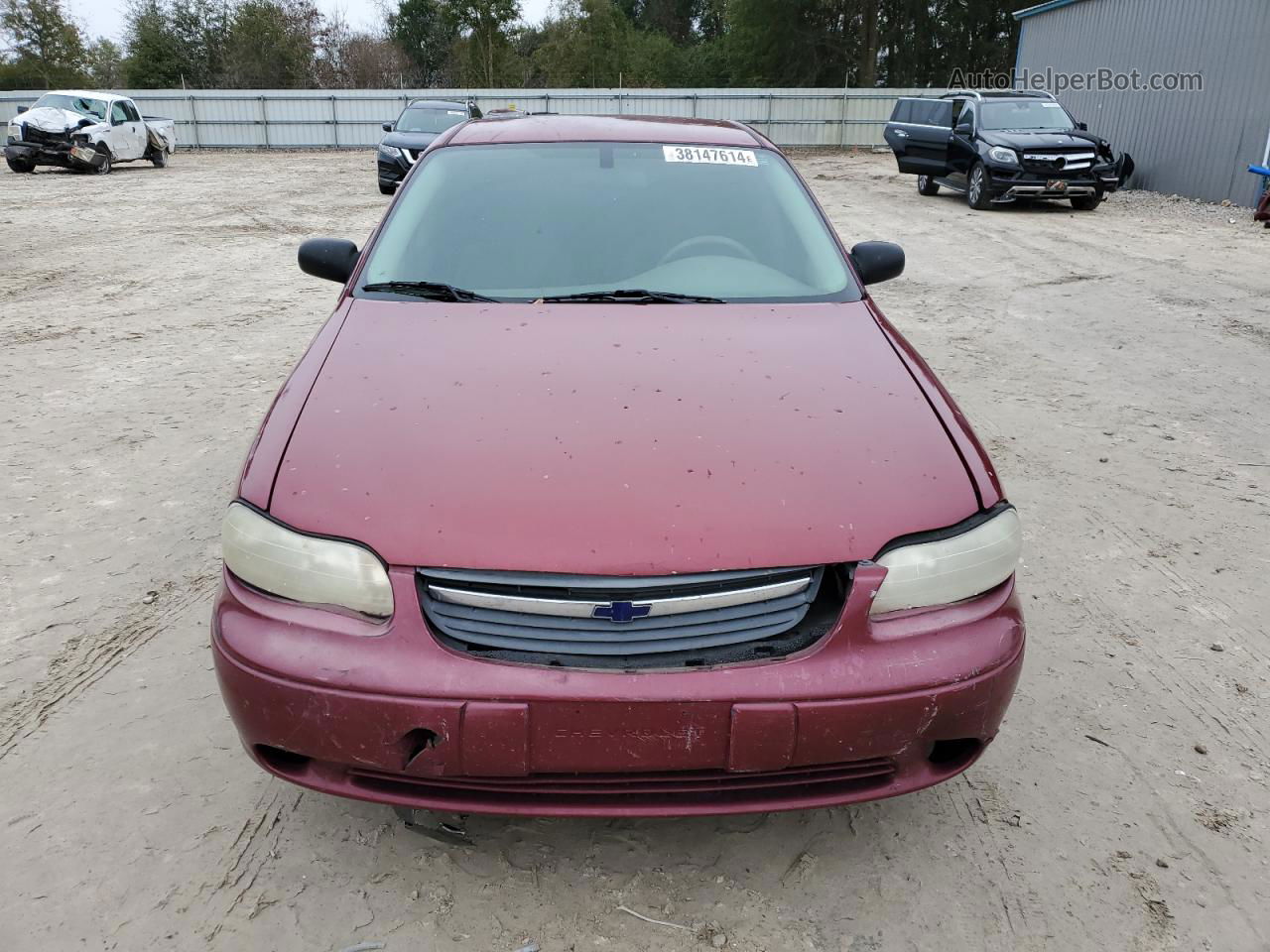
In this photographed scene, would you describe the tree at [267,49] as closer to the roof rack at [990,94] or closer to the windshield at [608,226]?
the roof rack at [990,94]

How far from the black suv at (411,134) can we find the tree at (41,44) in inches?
1223

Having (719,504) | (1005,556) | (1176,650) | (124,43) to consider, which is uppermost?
(124,43)

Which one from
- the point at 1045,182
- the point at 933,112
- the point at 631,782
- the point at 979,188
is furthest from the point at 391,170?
the point at 631,782

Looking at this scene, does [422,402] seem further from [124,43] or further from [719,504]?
[124,43]

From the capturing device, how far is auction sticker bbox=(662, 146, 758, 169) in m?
3.35

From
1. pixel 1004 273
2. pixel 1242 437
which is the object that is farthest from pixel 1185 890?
pixel 1004 273

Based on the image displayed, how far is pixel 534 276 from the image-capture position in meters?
2.93

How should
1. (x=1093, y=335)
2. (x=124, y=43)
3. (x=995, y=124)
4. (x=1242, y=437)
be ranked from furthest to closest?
(x=124, y=43) → (x=995, y=124) → (x=1093, y=335) → (x=1242, y=437)

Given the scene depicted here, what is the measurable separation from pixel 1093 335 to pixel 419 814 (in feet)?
21.0

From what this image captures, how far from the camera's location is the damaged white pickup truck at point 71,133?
18.7 m

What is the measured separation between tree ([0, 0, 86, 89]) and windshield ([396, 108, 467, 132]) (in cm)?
3112

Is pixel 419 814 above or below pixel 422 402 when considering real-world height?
below

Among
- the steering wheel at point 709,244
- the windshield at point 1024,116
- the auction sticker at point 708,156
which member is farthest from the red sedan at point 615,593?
the windshield at point 1024,116

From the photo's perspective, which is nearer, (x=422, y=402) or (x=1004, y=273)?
(x=422, y=402)
